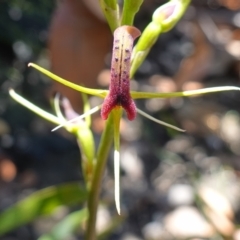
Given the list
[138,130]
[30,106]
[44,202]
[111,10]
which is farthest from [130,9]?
[138,130]

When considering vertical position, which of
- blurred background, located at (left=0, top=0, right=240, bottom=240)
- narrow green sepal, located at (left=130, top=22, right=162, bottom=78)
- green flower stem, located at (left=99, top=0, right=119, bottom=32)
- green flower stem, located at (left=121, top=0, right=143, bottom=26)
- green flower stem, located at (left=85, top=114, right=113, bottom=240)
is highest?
blurred background, located at (left=0, top=0, right=240, bottom=240)

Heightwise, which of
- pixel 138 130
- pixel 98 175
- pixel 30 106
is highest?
pixel 138 130

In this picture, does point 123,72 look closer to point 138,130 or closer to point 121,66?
point 121,66

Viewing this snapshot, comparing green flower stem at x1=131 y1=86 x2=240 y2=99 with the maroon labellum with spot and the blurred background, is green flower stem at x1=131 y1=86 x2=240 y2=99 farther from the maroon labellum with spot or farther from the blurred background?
the blurred background

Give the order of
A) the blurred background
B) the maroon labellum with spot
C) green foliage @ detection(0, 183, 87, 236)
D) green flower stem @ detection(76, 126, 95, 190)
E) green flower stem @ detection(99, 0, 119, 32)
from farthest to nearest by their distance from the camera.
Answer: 1. the blurred background
2. green foliage @ detection(0, 183, 87, 236)
3. green flower stem @ detection(76, 126, 95, 190)
4. green flower stem @ detection(99, 0, 119, 32)
5. the maroon labellum with spot

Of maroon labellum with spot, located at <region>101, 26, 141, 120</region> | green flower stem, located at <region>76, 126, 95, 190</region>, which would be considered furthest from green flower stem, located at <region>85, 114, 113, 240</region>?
maroon labellum with spot, located at <region>101, 26, 141, 120</region>

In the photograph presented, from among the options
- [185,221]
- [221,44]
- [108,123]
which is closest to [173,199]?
[185,221]
